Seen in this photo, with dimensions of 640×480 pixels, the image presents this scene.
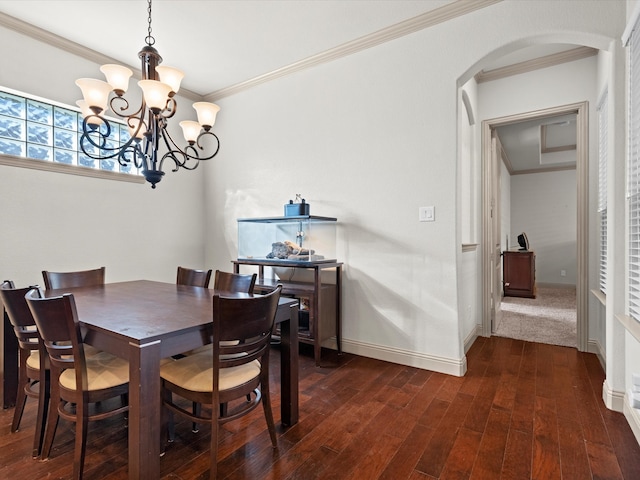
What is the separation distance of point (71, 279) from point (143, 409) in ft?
5.72

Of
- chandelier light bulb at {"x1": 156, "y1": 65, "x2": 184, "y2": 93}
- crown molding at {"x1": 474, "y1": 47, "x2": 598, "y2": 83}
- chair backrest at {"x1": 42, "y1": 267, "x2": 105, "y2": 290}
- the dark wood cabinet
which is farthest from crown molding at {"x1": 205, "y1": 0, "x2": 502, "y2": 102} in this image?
the dark wood cabinet

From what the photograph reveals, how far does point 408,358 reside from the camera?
2.86m

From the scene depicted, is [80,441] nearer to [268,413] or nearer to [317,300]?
[268,413]

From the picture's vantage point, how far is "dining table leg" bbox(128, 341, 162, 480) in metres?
1.29

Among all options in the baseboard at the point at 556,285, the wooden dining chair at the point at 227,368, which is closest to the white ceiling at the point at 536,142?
the baseboard at the point at 556,285

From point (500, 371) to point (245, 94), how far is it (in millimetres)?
3800

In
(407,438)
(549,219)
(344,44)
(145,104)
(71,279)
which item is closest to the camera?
(407,438)

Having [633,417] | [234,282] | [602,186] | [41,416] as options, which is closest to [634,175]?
[602,186]

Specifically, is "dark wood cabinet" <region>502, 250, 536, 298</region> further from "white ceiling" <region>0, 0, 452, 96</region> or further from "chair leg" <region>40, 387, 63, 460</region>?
"chair leg" <region>40, 387, 63, 460</region>

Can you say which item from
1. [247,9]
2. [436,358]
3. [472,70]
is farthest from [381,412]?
[247,9]

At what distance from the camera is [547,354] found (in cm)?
310

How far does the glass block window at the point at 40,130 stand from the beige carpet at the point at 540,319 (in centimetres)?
471

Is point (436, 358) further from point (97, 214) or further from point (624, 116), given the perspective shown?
point (97, 214)

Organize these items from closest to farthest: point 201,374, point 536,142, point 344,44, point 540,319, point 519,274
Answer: point 201,374, point 344,44, point 540,319, point 536,142, point 519,274
